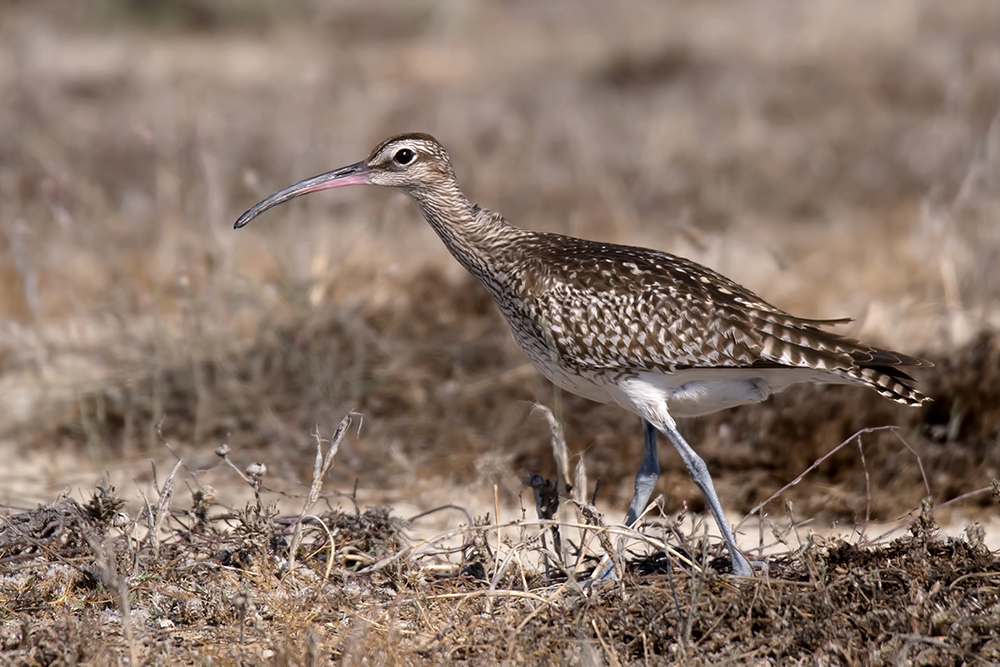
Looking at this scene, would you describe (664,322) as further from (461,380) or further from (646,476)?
(461,380)

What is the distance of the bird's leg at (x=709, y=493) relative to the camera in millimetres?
4480

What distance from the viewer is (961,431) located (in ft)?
21.7

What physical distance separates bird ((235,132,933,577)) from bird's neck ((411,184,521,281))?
12 centimetres

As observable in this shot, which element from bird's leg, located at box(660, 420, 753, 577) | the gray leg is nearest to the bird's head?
the gray leg

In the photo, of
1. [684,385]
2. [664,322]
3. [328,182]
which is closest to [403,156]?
[328,182]

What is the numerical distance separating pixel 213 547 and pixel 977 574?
274 centimetres

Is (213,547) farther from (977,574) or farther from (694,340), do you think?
(977,574)

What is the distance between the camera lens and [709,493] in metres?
4.79

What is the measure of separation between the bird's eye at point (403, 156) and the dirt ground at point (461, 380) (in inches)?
53.2

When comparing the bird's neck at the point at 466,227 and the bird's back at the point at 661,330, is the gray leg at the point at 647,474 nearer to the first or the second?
the bird's back at the point at 661,330

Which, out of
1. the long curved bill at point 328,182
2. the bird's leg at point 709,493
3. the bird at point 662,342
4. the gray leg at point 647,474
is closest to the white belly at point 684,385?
the bird at point 662,342

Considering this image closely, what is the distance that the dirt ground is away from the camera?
416 centimetres

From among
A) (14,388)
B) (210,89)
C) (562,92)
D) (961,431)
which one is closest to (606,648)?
(961,431)

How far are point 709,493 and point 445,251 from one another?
5.43 metres
